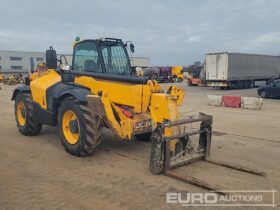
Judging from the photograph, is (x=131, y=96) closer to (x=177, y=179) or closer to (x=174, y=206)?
(x=177, y=179)

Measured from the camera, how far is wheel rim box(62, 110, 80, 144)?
6.78 meters

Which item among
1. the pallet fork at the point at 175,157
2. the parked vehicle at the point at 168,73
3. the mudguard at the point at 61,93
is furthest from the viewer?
the parked vehicle at the point at 168,73

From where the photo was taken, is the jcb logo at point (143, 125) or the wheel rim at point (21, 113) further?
the wheel rim at point (21, 113)

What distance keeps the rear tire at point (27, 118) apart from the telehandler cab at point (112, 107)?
544 mm

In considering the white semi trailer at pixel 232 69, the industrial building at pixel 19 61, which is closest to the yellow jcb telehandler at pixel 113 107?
the white semi trailer at pixel 232 69

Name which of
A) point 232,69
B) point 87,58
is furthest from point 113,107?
point 232,69

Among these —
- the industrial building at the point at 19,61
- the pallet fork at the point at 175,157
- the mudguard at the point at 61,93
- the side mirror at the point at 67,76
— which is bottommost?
the pallet fork at the point at 175,157

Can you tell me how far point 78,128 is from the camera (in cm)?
673

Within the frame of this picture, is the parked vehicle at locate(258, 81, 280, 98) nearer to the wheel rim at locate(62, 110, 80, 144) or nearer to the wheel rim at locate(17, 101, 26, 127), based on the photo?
the wheel rim at locate(17, 101, 26, 127)

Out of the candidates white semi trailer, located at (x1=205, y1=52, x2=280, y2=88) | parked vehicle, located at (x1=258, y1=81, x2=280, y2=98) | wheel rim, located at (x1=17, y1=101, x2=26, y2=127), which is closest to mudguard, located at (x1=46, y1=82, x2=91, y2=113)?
wheel rim, located at (x1=17, y1=101, x2=26, y2=127)

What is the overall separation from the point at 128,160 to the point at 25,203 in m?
2.47

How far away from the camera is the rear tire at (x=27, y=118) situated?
28.0 feet

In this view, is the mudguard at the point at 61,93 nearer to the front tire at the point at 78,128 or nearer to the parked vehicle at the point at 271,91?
the front tire at the point at 78,128

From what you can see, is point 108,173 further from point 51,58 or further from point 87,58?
point 51,58
